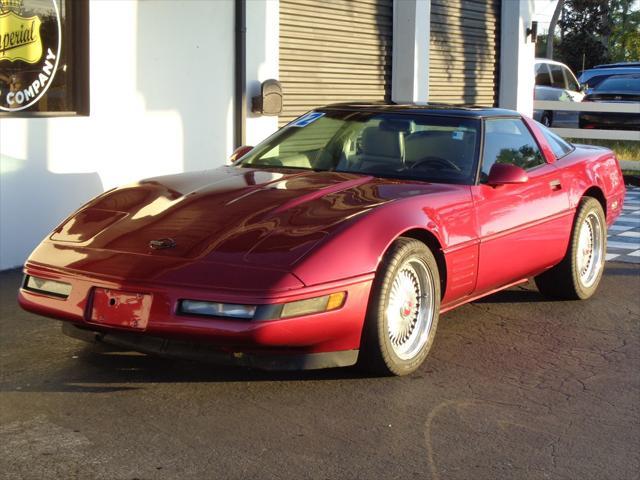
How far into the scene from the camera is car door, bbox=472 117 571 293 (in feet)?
19.1

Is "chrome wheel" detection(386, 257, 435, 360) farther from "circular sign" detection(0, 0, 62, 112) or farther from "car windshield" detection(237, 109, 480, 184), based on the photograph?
"circular sign" detection(0, 0, 62, 112)

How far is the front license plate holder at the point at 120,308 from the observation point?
457cm

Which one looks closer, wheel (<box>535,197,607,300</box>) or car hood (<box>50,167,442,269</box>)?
car hood (<box>50,167,442,269</box>)

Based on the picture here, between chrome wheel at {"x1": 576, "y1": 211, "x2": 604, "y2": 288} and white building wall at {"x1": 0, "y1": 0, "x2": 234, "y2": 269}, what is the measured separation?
387 cm

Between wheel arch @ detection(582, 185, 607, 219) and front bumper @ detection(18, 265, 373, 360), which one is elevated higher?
wheel arch @ detection(582, 185, 607, 219)

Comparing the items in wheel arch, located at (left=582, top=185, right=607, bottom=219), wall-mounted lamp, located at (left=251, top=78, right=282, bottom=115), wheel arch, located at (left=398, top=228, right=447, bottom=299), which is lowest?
wheel arch, located at (left=398, top=228, right=447, bottom=299)

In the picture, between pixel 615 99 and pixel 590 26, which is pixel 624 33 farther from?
pixel 615 99

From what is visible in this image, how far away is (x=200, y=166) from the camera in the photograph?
966cm

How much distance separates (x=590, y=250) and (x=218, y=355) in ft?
11.9

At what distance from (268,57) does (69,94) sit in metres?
2.54

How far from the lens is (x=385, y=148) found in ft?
20.0

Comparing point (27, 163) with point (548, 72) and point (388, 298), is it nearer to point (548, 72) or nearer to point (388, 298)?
point (388, 298)

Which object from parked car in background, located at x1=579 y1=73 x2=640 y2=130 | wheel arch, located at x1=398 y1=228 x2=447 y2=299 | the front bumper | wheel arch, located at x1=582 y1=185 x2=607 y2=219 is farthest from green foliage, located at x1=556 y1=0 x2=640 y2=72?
the front bumper

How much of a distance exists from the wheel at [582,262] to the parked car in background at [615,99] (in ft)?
38.5
